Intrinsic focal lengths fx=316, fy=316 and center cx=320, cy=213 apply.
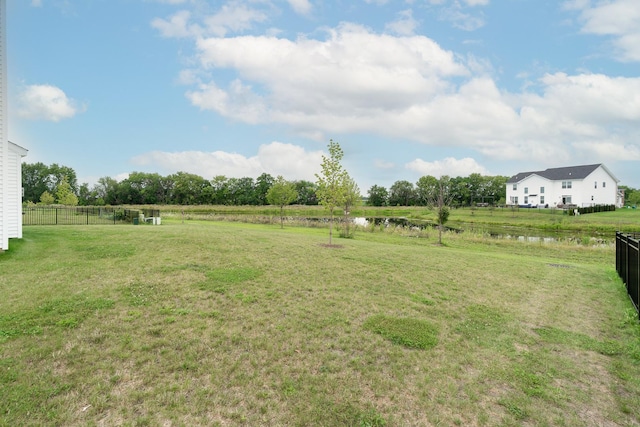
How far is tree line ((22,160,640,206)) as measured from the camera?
3216 inches

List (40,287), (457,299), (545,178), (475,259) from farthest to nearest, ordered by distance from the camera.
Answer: (545,178)
(475,259)
(457,299)
(40,287)

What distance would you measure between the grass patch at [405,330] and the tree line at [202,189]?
251ft

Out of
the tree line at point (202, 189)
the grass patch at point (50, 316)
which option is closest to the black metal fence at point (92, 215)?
the grass patch at point (50, 316)

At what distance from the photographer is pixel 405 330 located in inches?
224

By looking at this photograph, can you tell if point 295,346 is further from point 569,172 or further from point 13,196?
point 569,172

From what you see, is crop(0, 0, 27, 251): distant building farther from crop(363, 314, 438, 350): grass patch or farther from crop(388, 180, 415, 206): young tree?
crop(388, 180, 415, 206): young tree

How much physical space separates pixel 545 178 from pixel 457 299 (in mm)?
58119

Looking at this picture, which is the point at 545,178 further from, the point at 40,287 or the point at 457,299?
the point at 40,287

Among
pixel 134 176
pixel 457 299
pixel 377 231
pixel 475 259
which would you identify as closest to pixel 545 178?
pixel 377 231

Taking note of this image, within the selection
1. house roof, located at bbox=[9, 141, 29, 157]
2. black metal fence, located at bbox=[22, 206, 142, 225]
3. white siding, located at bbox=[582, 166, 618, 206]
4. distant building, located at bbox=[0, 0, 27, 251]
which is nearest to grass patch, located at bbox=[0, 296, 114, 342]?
distant building, located at bbox=[0, 0, 27, 251]

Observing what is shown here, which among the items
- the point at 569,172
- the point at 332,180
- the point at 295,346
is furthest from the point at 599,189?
the point at 295,346

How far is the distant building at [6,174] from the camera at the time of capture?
9758 millimetres

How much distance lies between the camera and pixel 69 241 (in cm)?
1090

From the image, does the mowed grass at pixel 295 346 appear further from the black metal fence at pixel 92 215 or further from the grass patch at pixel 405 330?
the black metal fence at pixel 92 215
